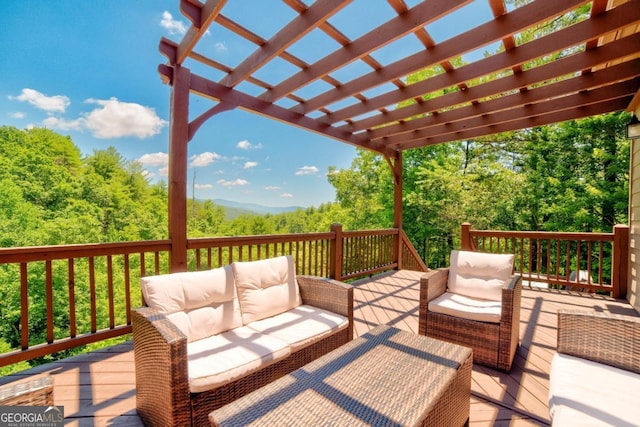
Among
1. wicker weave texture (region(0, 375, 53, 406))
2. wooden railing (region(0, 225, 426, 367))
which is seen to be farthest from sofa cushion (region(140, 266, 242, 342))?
wooden railing (region(0, 225, 426, 367))

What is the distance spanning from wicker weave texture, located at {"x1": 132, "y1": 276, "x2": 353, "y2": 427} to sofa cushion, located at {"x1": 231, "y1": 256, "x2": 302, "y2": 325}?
536mm

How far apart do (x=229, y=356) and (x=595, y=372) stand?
2.09m

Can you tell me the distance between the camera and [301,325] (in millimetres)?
2277

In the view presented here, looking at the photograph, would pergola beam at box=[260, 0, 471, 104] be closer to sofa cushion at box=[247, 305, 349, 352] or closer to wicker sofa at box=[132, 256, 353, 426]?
wicker sofa at box=[132, 256, 353, 426]

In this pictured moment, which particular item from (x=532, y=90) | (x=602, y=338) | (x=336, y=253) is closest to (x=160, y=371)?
(x=602, y=338)

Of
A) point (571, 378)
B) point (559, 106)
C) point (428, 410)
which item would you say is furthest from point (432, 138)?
point (428, 410)

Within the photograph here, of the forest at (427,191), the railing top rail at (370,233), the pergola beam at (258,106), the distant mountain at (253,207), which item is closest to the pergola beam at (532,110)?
the pergola beam at (258,106)

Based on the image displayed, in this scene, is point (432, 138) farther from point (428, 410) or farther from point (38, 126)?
point (38, 126)

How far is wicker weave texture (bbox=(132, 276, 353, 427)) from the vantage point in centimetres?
148

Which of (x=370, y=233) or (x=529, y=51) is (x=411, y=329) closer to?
(x=370, y=233)

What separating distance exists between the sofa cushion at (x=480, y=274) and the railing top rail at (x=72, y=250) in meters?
3.06

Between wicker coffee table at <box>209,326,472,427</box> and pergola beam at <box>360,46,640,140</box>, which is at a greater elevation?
pergola beam at <box>360,46,640,140</box>

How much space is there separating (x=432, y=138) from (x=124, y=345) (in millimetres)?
5588

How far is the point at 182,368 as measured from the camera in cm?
150
